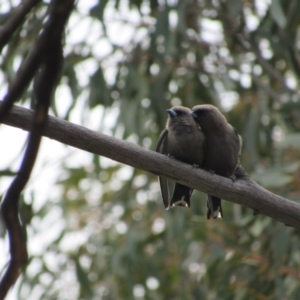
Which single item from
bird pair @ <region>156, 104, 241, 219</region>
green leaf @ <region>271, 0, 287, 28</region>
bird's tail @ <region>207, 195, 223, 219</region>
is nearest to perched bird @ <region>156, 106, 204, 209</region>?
→ bird pair @ <region>156, 104, 241, 219</region>

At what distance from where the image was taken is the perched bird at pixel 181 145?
333 cm

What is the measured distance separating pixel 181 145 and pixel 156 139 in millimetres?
3418

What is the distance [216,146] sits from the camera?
3.46m

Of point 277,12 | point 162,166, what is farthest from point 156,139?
point 162,166

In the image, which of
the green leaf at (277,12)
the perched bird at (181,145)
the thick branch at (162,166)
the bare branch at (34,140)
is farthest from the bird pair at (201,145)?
the bare branch at (34,140)

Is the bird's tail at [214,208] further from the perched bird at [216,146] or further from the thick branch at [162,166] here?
the thick branch at [162,166]

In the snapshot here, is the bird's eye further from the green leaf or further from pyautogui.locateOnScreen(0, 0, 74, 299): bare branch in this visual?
pyautogui.locateOnScreen(0, 0, 74, 299): bare branch

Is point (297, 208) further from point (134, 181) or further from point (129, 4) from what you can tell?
point (134, 181)

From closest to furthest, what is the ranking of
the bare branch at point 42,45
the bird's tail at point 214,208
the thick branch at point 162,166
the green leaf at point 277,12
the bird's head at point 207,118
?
the bare branch at point 42,45
the thick branch at point 162,166
the bird's tail at point 214,208
the bird's head at point 207,118
the green leaf at point 277,12

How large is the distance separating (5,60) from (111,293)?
2546 mm

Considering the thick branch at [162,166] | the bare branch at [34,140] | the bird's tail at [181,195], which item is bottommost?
the bird's tail at [181,195]

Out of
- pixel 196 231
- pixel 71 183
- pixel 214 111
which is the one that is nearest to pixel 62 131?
pixel 214 111

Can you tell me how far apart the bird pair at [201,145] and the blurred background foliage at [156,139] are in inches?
72.5

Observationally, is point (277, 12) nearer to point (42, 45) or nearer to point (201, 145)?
point (201, 145)
